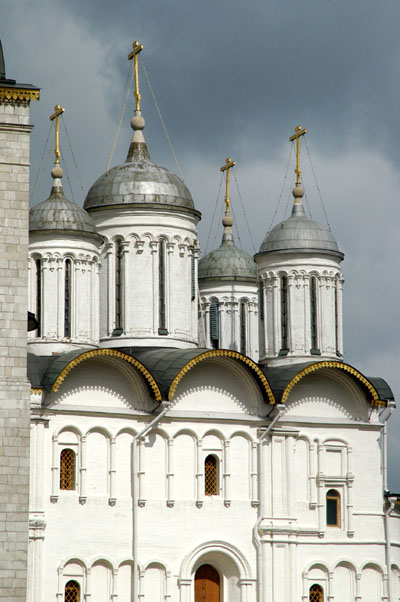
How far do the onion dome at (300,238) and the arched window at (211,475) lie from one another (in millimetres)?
5853

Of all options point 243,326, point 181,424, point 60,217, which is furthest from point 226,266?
point 181,424

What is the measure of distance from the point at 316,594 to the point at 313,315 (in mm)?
6491

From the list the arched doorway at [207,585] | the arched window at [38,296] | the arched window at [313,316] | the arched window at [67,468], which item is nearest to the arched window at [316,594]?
the arched doorway at [207,585]

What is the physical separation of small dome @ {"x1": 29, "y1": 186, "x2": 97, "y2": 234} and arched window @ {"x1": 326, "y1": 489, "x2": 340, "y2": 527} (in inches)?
309

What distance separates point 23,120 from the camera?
A: 24188 millimetres

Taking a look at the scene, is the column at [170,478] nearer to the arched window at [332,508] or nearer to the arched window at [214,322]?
the arched window at [332,508]

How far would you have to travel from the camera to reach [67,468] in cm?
3144

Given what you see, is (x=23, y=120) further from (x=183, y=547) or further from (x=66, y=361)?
(x=183, y=547)

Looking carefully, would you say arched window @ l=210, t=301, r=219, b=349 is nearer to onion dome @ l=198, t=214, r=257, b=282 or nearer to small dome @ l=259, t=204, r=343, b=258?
onion dome @ l=198, t=214, r=257, b=282

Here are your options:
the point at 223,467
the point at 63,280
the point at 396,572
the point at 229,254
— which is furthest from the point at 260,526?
the point at 229,254

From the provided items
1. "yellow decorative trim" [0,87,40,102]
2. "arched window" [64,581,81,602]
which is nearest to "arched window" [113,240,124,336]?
"arched window" [64,581,81,602]

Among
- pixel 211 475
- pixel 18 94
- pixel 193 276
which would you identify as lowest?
pixel 211 475

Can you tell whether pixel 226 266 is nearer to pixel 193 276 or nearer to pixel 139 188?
pixel 193 276

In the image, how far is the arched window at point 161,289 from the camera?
113 feet
